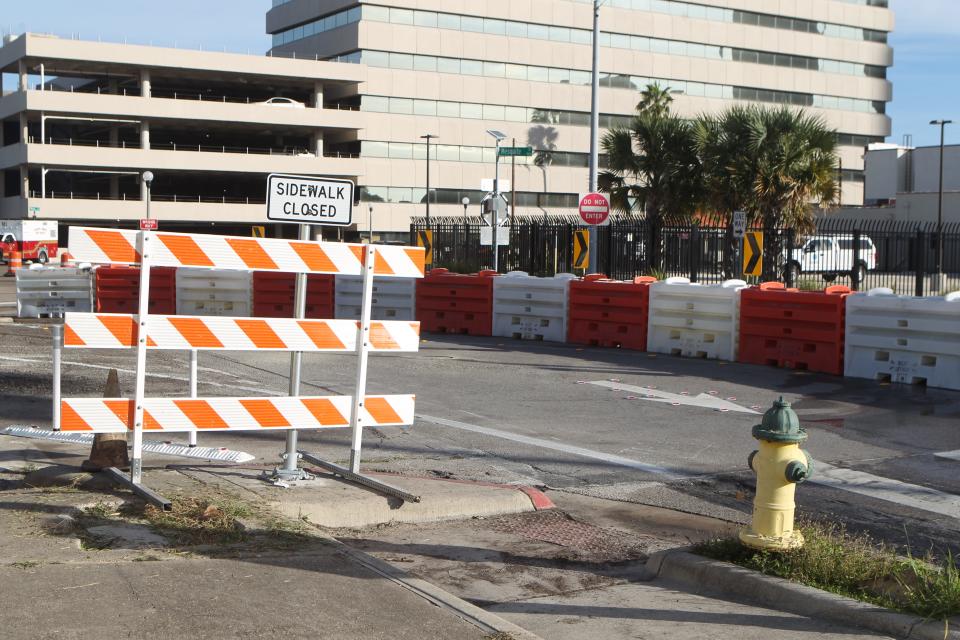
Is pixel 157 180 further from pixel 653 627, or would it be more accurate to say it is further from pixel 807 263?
pixel 653 627

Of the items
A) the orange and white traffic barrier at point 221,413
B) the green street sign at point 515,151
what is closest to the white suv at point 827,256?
the green street sign at point 515,151

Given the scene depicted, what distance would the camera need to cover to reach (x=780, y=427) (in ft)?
19.1

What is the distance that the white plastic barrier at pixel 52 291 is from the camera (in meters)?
23.8

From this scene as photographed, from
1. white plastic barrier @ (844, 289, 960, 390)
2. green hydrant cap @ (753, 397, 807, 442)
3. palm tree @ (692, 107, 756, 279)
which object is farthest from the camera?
palm tree @ (692, 107, 756, 279)

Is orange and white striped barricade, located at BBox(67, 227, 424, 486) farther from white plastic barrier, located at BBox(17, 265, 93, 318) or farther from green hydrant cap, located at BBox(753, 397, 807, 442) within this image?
white plastic barrier, located at BBox(17, 265, 93, 318)

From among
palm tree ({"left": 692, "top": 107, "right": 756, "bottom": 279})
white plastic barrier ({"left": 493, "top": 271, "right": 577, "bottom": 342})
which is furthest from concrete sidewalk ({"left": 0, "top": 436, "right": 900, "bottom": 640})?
palm tree ({"left": 692, "top": 107, "right": 756, "bottom": 279})

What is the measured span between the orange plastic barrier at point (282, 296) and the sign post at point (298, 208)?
15300 mm

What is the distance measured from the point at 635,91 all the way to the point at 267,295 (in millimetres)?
56661

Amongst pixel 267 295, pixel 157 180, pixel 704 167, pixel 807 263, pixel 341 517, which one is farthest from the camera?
pixel 157 180

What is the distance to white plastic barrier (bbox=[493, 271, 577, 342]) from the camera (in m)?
20.3

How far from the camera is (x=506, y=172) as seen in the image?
72.9 m

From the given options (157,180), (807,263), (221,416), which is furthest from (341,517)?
(157,180)

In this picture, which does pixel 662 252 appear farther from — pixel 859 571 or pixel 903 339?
pixel 859 571

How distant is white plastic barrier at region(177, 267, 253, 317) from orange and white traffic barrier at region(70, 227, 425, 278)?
1631 cm
